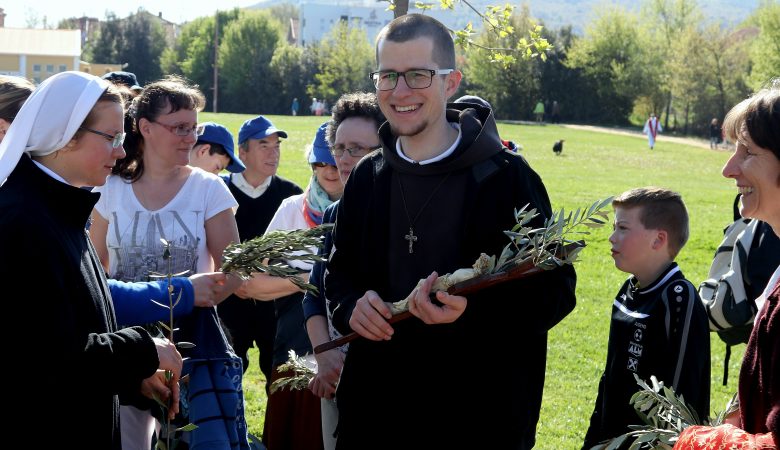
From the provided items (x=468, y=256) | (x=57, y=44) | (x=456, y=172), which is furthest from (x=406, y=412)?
(x=57, y=44)

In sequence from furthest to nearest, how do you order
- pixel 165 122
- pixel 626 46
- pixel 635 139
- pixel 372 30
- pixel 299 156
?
pixel 372 30 < pixel 626 46 < pixel 635 139 < pixel 299 156 < pixel 165 122

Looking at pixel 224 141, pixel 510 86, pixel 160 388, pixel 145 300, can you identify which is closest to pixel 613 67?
pixel 510 86

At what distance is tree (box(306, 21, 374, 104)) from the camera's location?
82000 millimetres

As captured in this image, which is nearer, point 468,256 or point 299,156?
point 468,256

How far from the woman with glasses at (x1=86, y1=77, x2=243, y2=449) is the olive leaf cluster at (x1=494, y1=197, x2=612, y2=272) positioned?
1.80 metres

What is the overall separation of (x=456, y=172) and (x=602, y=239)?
14168 millimetres

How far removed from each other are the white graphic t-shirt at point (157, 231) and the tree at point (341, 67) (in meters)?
74.6

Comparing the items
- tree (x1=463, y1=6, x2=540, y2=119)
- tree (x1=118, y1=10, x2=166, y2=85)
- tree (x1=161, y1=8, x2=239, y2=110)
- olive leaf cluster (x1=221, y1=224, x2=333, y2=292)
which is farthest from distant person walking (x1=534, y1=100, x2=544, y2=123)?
olive leaf cluster (x1=221, y1=224, x2=333, y2=292)

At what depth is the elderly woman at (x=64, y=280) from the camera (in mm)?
3119

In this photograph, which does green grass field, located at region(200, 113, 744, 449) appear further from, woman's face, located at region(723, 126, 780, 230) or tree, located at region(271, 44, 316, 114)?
tree, located at region(271, 44, 316, 114)

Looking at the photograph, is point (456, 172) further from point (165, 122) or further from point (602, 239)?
point (602, 239)

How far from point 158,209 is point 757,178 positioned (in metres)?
2.98

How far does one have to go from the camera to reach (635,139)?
2399 inches

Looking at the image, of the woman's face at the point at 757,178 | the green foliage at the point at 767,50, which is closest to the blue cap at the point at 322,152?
the woman's face at the point at 757,178
